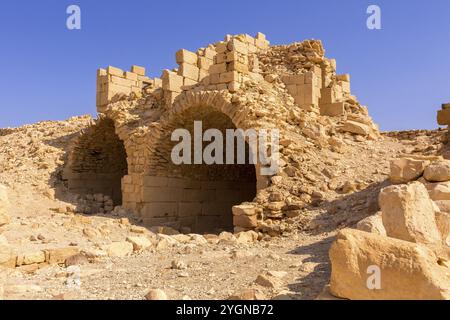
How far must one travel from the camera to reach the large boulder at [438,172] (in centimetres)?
523

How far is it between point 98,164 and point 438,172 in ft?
35.2

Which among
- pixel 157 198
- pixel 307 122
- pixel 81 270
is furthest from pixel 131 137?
pixel 81 270

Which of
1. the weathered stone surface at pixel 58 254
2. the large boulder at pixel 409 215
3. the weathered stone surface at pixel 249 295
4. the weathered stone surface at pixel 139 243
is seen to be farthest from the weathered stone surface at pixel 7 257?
the large boulder at pixel 409 215

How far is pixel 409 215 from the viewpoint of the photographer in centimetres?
335

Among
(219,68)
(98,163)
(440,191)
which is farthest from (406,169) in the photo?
(98,163)

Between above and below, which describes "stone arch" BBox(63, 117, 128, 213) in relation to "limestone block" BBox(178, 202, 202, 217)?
above

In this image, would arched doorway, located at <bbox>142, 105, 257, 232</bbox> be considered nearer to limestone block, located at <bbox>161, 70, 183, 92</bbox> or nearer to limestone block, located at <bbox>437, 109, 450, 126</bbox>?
limestone block, located at <bbox>161, 70, 183, 92</bbox>

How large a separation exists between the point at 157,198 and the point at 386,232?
25.2 ft

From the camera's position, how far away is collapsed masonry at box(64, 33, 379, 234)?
8273 mm

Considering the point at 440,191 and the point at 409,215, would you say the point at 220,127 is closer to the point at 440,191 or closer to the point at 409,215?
the point at 440,191

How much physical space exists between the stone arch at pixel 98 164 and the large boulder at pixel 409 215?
30.4 ft

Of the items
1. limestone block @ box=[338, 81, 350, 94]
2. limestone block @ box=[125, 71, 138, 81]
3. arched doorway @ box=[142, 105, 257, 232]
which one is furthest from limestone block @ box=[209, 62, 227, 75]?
limestone block @ box=[125, 71, 138, 81]

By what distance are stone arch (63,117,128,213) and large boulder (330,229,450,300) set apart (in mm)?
9459
